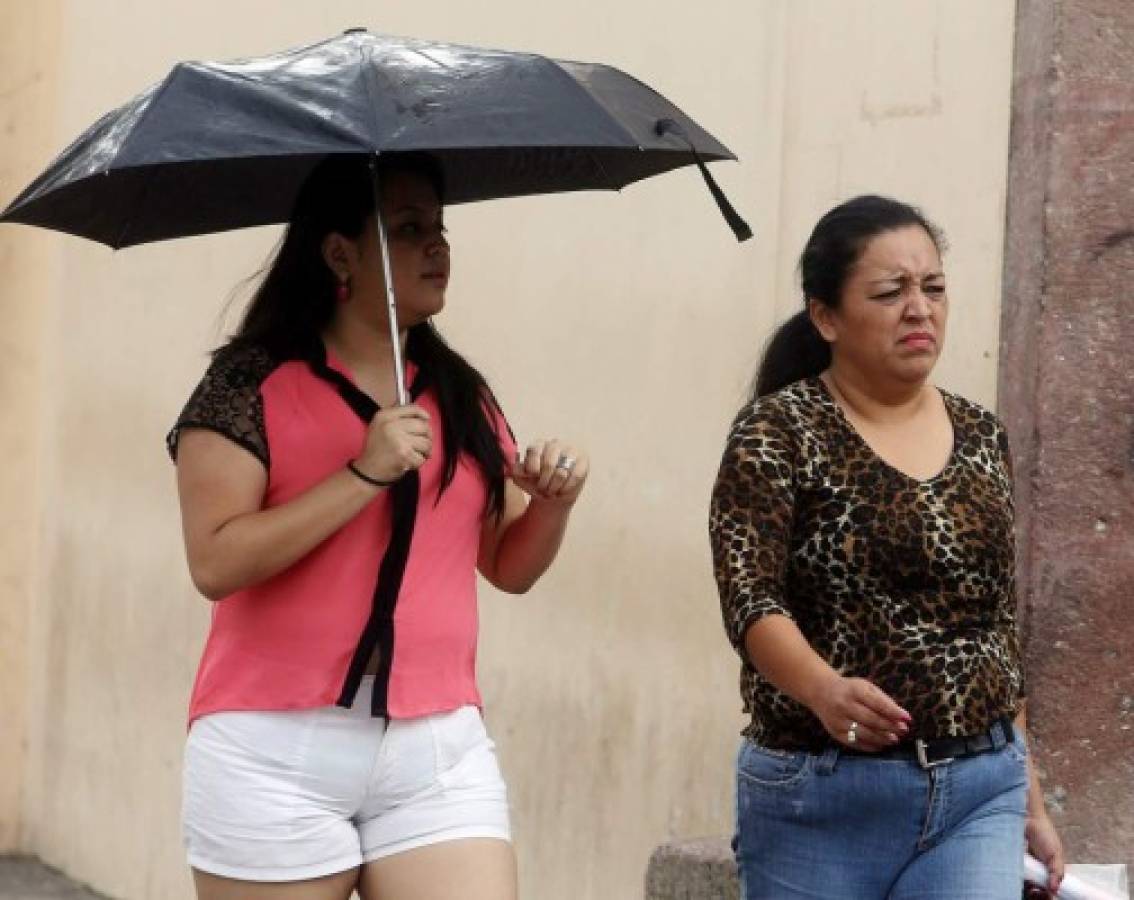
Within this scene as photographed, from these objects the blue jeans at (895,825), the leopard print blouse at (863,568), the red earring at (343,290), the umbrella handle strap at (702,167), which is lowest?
the blue jeans at (895,825)

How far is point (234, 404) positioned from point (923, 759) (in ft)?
3.89

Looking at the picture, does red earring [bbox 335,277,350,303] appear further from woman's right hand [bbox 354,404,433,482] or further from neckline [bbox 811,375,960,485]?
neckline [bbox 811,375,960,485]

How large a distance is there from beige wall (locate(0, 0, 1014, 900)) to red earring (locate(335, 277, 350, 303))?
1940 millimetres

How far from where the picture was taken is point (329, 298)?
4.59 metres

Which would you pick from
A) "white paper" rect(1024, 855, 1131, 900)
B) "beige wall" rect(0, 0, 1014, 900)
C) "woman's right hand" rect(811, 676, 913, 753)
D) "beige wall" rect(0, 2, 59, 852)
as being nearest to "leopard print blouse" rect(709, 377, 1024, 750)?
"woman's right hand" rect(811, 676, 913, 753)

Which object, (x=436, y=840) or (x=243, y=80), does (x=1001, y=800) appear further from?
(x=243, y=80)

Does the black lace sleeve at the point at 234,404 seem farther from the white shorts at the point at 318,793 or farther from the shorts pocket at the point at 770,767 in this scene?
the shorts pocket at the point at 770,767

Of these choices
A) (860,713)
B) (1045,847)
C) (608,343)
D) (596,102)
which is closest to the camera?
(860,713)

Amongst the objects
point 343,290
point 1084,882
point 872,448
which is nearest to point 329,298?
point 343,290

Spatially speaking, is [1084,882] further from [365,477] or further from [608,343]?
[608,343]

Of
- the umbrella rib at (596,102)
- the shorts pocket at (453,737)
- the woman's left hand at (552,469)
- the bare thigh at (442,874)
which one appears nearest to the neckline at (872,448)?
the woman's left hand at (552,469)

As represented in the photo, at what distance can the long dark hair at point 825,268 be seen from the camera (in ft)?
15.0

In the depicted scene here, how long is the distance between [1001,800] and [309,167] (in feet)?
5.05

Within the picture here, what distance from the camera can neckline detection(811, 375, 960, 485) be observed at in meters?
4.43
